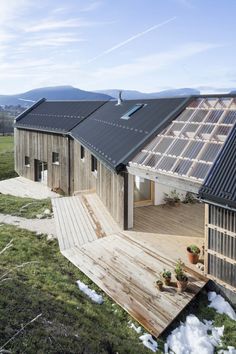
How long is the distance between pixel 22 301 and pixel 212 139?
19.5 ft

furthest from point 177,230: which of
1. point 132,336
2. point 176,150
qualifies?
point 132,336

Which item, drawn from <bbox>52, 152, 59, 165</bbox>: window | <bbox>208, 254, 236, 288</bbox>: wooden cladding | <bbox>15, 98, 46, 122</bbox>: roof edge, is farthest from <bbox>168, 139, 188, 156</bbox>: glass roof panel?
<bbox>15, 98, 46, 122</bbox>: roof edge

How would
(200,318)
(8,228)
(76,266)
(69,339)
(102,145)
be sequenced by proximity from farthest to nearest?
(102,145) → (8,228) → (76,266) → (200,318) → (69,339)

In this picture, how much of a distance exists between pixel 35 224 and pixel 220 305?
7781mm

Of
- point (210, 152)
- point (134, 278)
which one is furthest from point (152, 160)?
point (134, 278)

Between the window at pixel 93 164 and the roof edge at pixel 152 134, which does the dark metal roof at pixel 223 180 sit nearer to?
the roof edge at pixel 152 134

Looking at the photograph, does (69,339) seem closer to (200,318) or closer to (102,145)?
(200,318)

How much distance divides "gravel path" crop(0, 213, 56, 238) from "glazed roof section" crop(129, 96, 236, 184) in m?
4.10

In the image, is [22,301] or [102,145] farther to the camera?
[102,145]

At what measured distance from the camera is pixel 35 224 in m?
13.1

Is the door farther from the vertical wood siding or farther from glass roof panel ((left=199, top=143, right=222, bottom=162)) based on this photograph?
the vertical wood siding

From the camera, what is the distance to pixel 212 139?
905 cm

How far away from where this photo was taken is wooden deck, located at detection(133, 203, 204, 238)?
11251 millimetres

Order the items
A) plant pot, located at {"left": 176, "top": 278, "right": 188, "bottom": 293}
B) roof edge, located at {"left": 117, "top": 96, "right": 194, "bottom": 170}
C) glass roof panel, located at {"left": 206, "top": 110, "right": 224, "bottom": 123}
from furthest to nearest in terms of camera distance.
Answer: roof edge, located at {"left": 117, "top": 96, "right": 194, "bottom": 170} < glass roof panel, located at {"left": 206, "top": 110, "right": 224, "bottom": 123} < plant pot, located at {"left": 176, "top": 278, "right": 188, "bottom": 293}
